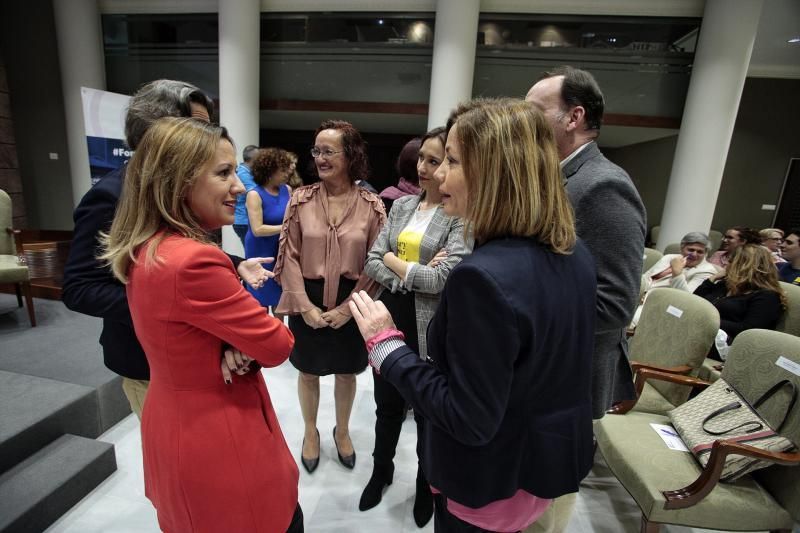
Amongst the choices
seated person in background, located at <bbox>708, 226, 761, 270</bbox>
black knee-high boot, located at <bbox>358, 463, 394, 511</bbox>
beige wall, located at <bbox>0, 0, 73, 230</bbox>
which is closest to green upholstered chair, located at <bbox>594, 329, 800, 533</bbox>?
black knee-high boot, located at <bbox>358, 463, 394, 511</bbox>

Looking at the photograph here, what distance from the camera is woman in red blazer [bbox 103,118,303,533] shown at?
0.75 m

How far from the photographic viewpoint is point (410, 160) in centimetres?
189

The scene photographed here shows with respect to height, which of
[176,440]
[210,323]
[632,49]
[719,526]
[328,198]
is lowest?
[719,526]

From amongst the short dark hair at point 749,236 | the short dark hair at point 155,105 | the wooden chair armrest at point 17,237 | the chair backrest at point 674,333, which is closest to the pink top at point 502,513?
the short dark hair at point 155,105

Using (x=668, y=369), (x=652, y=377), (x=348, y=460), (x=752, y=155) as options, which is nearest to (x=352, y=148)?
(x=348, y=460)

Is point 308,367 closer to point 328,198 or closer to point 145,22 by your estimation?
point 328,198

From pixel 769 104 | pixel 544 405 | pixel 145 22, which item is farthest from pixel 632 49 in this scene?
pixel 145 22

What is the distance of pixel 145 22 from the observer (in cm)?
525

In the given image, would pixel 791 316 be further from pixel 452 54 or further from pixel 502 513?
pixel 452 54

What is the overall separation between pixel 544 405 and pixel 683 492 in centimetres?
102

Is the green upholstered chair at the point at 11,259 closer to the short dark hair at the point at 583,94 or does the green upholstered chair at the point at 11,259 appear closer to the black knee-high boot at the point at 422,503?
the black knee-high boot at the point at 422,503

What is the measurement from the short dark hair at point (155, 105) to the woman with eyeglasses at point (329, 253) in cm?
56

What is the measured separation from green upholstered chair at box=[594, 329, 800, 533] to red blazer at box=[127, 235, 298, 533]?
4.28 feet

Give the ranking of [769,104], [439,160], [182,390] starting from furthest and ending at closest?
[769,104]
[439,160]
[182,390]
